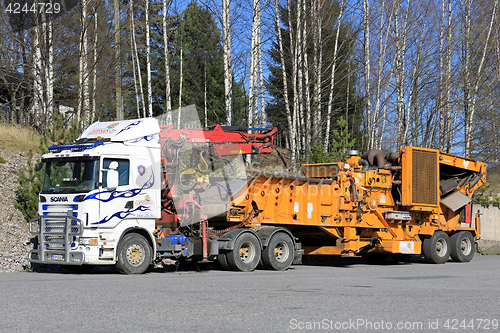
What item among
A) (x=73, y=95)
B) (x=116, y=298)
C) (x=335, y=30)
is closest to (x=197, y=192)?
(x=116, y=298)

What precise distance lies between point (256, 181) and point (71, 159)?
485cm

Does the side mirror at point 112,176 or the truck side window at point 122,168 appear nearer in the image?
the side mirror at point 112,176

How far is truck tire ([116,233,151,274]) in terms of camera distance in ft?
41.7

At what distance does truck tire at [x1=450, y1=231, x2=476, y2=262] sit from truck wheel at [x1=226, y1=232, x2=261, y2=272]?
8.62m

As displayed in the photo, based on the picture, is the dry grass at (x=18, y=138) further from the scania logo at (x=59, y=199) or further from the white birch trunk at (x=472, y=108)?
the white birch trunk at (x=472, y=108)

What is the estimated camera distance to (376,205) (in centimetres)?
1744

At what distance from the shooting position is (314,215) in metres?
16.3

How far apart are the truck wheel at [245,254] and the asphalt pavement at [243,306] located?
3.06 m

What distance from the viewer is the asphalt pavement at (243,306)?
621 cm

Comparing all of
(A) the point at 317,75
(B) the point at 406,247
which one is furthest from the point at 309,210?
(A) the point at 317,75

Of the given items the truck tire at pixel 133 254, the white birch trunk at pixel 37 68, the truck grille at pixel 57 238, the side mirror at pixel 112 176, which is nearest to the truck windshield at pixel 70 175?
the side mirror at pixel 112 176

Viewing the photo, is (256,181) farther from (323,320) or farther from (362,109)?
(362,109)

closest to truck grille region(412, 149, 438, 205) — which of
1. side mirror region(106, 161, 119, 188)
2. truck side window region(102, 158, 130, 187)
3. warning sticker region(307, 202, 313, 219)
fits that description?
warning sticker region(307, 202, 313, 219)

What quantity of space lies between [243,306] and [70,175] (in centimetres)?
700
